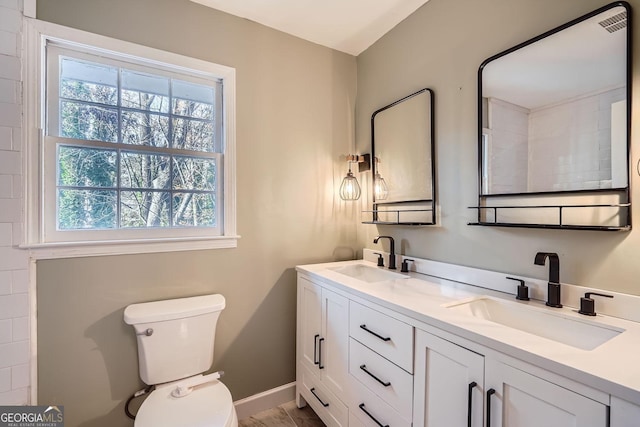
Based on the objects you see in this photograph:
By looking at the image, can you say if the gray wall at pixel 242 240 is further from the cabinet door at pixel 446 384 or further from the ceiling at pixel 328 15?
the cabinet door at pixel 446 384

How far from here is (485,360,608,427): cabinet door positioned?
27.4 inches

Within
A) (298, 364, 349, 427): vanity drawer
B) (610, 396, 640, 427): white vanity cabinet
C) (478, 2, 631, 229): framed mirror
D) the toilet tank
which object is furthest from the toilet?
(478, 2, 631, 229): framed mirror

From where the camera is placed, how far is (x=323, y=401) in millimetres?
1685

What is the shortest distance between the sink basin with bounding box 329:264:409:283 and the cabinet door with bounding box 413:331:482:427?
758 mm

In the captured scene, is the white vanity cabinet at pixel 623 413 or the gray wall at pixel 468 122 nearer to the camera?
the white vanity cabinet at pixel 623 413

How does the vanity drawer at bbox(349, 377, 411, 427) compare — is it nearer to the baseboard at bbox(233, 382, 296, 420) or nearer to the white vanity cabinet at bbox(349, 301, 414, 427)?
the white vanity cabinet at bbox(349, 301, 414, 427)

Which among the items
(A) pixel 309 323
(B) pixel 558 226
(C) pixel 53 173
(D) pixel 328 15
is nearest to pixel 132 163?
(C) pixel 53 173

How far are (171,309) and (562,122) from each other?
2.04 meters

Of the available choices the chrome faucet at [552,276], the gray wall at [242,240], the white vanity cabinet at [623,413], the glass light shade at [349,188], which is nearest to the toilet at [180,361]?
the gray wall at [242,240]

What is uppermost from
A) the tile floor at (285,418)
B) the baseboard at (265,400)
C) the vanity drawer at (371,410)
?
the vanity drawer at (371,410)

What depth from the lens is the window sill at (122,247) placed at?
1397 mm

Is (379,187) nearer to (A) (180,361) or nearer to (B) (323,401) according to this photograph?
(B) (323,401)

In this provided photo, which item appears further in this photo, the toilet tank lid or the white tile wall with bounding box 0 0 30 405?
the toilet tank lid

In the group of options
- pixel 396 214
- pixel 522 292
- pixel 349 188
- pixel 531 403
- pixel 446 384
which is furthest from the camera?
pixel 349 188
